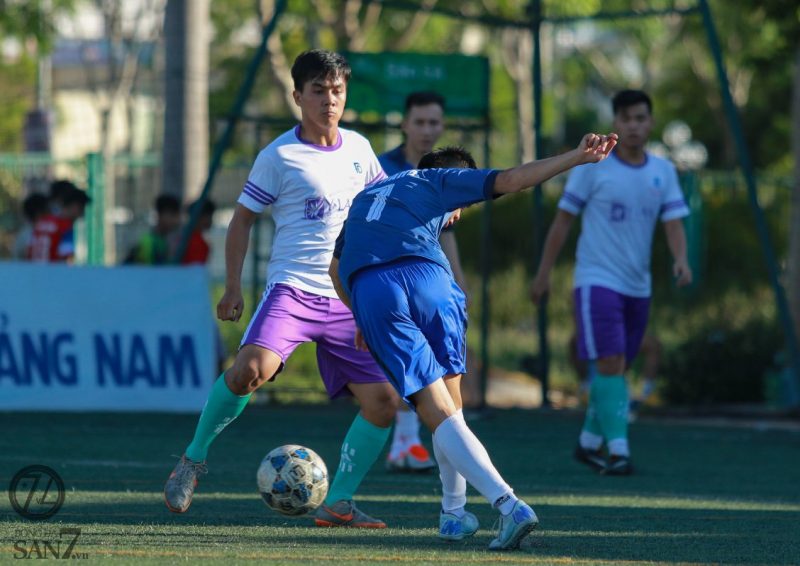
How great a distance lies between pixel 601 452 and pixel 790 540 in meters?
3.39

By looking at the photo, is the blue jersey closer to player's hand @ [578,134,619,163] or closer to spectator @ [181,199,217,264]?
player's hand @ [578,134,619,163]

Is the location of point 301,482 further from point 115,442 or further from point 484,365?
point 484,365

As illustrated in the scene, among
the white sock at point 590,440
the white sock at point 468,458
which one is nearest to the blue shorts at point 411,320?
the white sock at point 468,458

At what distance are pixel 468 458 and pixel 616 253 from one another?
3.72 m

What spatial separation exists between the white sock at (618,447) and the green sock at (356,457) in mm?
2653

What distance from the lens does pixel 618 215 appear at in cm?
946

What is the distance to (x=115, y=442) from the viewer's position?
10.4 meters

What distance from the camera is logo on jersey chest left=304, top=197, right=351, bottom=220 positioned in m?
7.03

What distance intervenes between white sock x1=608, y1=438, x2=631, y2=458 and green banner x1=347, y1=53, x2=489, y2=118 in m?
4.63

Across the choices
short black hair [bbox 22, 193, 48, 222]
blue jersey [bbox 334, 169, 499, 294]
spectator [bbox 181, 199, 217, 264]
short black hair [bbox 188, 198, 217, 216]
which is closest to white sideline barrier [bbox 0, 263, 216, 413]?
short black hair [bbox 188, 198, 217, 216]

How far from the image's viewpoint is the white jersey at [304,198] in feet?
22.9

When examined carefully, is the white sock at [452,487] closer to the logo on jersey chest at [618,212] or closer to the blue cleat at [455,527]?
the blue cleat at [455,527]

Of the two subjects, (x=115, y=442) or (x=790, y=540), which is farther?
(x=115, y=442)

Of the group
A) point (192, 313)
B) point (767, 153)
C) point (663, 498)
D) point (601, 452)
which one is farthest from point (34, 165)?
point (767, 153)
